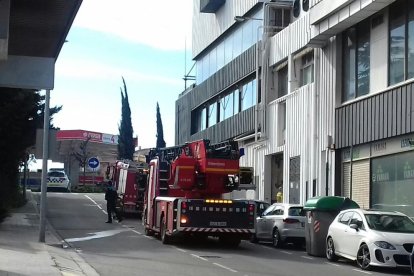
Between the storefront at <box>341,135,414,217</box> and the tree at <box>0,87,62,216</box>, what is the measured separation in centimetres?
1307

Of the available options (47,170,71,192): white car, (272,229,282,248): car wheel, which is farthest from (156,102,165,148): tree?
(272,229,282,248): car wheel

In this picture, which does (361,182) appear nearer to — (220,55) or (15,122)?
(15,122)

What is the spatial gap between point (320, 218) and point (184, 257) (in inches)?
176

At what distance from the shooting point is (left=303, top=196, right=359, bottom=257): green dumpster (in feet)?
63.9

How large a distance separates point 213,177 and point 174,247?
2440 millimetres

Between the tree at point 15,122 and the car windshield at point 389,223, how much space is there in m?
14.2

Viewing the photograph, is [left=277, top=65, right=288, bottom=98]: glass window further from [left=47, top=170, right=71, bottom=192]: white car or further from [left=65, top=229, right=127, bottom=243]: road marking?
[left=47, top=170, right=71, bottom=192]: white car

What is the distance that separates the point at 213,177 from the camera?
20922mm

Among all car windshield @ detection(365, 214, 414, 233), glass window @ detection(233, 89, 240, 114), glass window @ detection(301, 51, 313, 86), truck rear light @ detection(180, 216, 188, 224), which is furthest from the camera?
glass window @ detection(233, 89, 240, 114)

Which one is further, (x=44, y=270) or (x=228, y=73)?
(x=228, y=73)

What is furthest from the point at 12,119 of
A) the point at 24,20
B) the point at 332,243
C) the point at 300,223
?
the point at 24,20

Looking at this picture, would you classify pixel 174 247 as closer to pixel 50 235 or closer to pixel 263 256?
pixel 263 256

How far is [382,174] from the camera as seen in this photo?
2377 cm

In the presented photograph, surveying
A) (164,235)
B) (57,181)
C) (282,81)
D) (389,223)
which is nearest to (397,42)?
(389,223)
